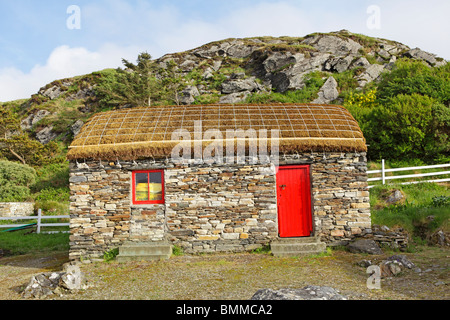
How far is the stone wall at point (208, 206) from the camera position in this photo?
28.0ft

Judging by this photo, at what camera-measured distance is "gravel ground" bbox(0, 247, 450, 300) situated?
5.68 metres

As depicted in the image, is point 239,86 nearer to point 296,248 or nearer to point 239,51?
point 239,51

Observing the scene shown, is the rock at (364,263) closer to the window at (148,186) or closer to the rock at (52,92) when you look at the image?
the window at (148,186)

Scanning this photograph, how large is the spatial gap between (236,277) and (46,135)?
30834 millimetres

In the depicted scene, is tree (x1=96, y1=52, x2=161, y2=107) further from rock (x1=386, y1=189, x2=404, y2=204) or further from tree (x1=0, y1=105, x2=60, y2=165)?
rock (x1=386, y1=189, x2=404, y2=204)

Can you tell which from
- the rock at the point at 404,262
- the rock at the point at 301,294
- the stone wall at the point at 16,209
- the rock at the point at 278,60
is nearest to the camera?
the rock at the point at 301,294

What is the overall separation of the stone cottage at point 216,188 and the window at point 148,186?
1.1 inches

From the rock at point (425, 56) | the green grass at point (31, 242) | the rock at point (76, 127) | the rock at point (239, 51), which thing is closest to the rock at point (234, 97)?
the rock at point (76, 127)

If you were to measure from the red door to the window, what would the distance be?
3430 millimetres

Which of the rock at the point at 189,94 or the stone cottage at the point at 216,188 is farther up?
the rock at the point at 189,94

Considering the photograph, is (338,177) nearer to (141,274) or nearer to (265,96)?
(141,274)

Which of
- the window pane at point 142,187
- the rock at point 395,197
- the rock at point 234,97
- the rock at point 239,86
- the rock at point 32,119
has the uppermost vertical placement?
the rock at point 239,86

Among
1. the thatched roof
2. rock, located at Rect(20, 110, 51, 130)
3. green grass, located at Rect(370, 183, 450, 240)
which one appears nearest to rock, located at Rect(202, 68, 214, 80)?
rock, located at Rect(20, 110, 51, 130)
